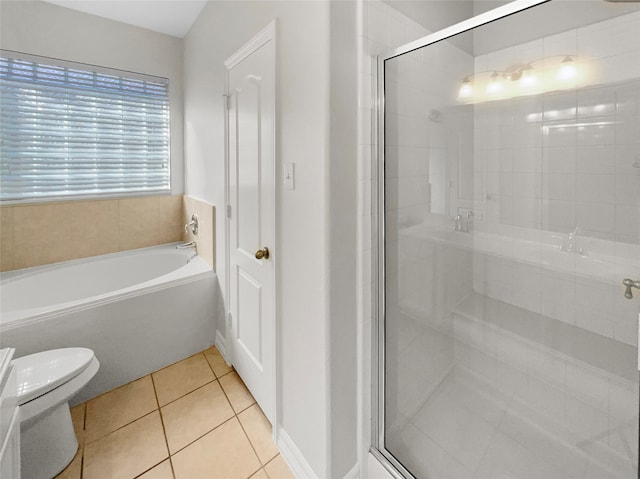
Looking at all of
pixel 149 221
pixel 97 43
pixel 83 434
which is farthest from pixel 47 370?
pixel 97 43

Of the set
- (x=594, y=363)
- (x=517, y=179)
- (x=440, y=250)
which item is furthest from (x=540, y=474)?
(x=517, y=179)

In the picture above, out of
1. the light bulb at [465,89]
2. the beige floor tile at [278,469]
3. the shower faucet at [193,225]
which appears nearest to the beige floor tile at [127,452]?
the beige floor tile at [278,469]

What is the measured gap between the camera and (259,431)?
1671mm

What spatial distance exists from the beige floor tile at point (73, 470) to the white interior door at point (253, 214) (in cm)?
85

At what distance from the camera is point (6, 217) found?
2.27 metres

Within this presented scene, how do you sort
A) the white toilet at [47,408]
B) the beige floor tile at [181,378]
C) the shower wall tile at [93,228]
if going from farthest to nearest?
the shower wall tile at [93,228], the beige floor tile at [181,378], the white toilet at [47,408]

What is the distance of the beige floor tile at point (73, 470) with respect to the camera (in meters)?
1.42

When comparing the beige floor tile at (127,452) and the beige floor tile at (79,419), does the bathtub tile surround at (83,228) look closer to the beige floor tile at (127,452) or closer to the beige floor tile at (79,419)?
the beige floor tile at (79,419)

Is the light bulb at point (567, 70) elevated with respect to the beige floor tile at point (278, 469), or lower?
elevated

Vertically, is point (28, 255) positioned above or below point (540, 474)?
above

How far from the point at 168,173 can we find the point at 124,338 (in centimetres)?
165

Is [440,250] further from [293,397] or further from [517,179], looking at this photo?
[293,397]

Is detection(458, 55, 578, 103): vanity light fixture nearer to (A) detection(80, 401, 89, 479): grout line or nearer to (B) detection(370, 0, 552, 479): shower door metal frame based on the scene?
(B) detection(370, 0, 552, 479): shower door metal frame

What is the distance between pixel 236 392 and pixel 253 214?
1120mm
